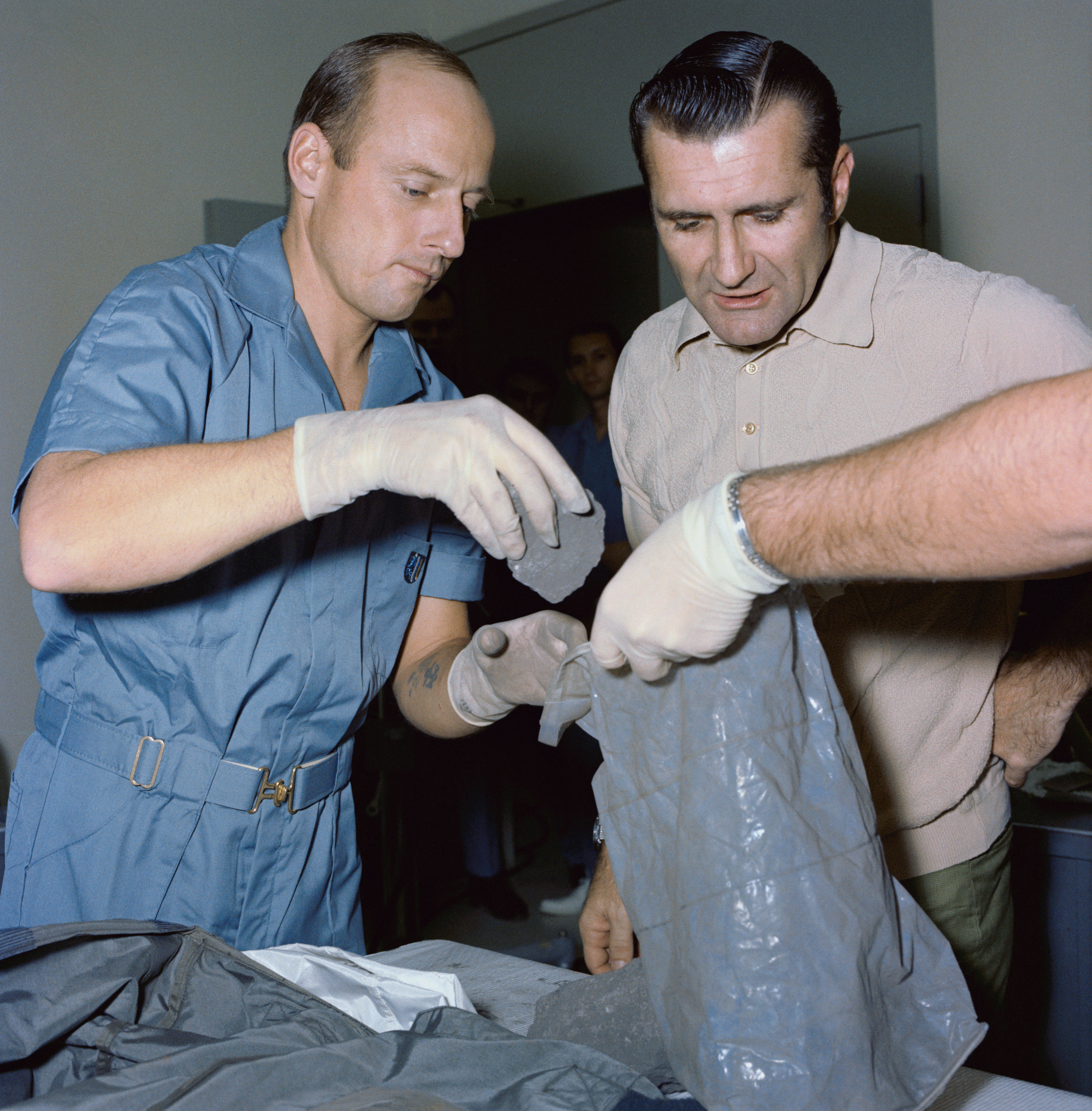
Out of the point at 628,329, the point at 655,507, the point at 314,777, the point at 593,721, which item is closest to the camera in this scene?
the point at 593,721

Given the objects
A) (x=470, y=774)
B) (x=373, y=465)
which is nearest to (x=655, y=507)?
(x=373, y=465)

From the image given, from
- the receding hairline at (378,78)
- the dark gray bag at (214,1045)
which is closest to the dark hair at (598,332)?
the receding hairline at (378,78)

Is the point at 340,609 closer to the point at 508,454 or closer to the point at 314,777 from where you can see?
the point at 314,777

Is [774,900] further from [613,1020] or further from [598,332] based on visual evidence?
[598,332]

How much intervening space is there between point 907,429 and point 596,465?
95.5 inches

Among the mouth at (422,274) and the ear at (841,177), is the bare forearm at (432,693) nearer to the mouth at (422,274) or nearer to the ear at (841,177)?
the mouth at (422,274)

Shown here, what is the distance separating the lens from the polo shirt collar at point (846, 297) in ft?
4.51

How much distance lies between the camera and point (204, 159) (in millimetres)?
3623

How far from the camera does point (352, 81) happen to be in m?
1.36

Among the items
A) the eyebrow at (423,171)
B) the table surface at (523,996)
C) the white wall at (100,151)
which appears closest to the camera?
the table surface at (523,996)

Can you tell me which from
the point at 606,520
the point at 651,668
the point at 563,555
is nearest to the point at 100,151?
the point at 606,520

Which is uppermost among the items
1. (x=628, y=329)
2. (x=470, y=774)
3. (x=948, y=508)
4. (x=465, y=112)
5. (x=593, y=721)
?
(x=628, y=329)

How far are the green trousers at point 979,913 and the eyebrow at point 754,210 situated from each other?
89cm

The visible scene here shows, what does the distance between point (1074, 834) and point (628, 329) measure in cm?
408
